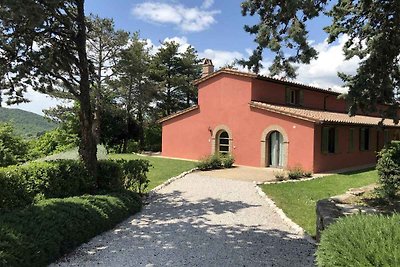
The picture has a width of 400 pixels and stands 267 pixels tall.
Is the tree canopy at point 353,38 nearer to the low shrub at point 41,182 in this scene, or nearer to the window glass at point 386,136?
the low shrub at point 41,182

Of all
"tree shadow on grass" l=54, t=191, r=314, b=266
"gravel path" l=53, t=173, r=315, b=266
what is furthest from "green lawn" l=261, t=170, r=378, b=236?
Answer: "tree shadow on grass" l=54, t=191, r=314, b=266

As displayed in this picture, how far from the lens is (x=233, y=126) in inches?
910

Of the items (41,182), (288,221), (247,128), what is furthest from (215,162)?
(41,182)

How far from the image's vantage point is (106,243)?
7516mm

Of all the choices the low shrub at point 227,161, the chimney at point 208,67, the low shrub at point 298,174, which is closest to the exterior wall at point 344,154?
the low shrub at point 298,174

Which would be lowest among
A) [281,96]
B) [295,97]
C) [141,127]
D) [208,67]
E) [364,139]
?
[364,139]

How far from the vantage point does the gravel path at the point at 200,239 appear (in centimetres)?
652

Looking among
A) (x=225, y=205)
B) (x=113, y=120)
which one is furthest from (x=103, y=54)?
(x=225, y=205)

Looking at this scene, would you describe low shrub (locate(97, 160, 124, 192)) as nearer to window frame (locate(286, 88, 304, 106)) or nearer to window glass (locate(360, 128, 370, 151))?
window frame (locate(286, 88, 304, 106))

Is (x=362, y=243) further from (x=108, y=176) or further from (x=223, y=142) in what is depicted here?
(x=223, y=142)

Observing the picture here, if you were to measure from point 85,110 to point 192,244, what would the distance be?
5809 mm

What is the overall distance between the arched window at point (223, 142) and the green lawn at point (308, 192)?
7880 mm

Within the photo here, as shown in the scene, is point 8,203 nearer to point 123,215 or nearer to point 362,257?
point 123,215

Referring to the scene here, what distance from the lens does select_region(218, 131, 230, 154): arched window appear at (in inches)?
940
